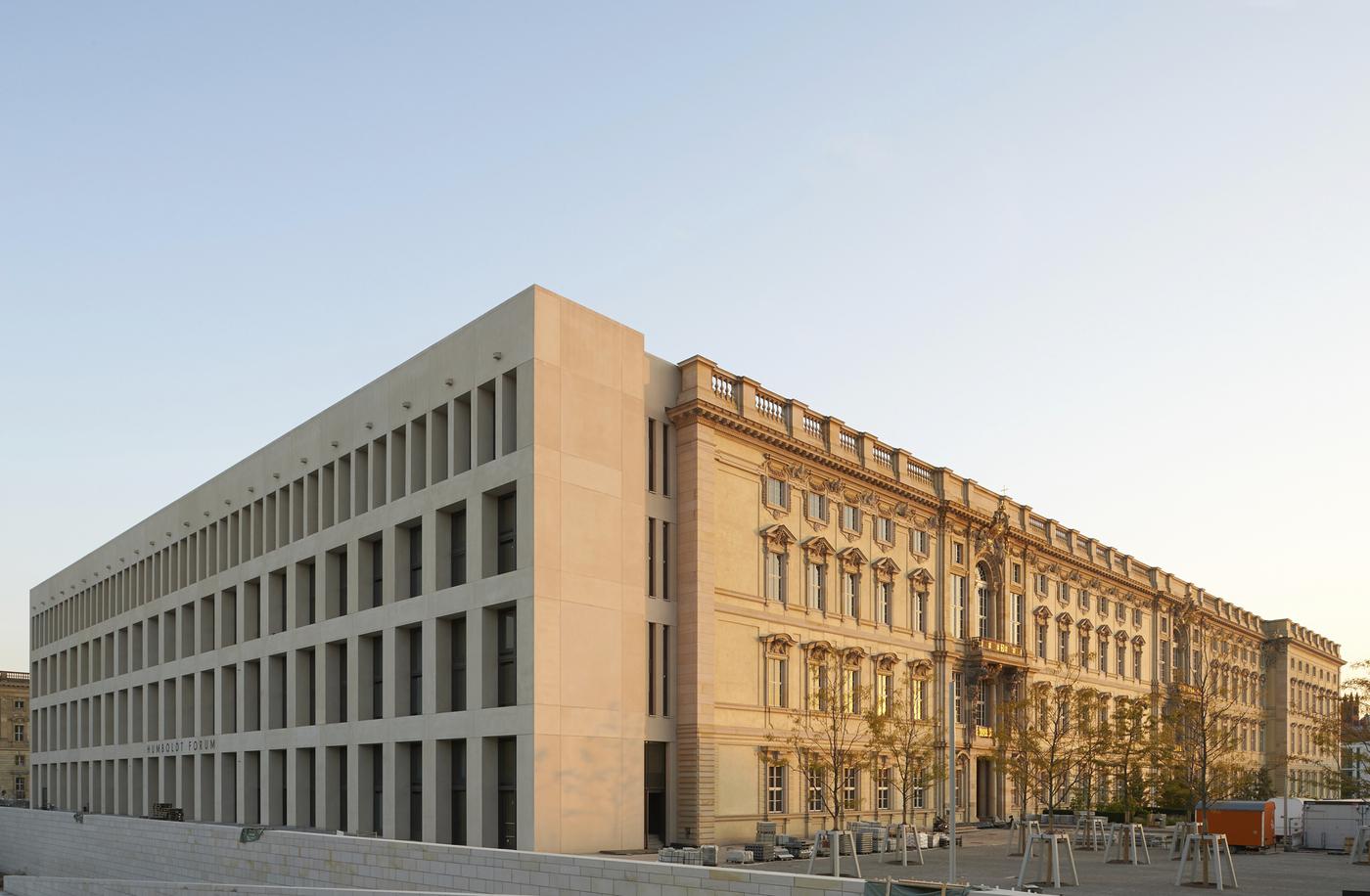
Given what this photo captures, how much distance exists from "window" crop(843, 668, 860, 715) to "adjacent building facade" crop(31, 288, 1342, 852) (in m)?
0.60

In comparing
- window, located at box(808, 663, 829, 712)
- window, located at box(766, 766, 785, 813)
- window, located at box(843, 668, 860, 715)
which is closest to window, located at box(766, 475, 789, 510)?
window, located at box(808, 663, 829, 712)

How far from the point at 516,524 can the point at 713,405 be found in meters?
10.1

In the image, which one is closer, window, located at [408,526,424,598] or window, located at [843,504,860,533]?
window, located at [408,526,424,598]

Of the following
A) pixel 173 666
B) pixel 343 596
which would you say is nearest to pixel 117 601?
pixel 173 666

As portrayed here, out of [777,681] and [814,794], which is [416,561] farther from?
[814,794]

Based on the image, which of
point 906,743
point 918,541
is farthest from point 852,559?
point 906,743

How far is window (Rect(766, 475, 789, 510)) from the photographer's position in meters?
53.0

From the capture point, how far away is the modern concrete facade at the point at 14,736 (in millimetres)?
144250

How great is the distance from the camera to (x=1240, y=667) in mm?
114875

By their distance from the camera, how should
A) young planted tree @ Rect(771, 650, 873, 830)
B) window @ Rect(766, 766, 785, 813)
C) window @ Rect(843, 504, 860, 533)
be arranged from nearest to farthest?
young planted tree @ Rect(771, 650, 873, 830) → window @ Rect(766, 766, 785, 813) → window @ Rect(843, 504, 860, 533)

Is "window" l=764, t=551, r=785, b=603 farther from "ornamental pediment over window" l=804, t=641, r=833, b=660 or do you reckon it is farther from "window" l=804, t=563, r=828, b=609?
"ornamental pediment over window" l=804, t=641, r=833, b=660

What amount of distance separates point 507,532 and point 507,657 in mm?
4386

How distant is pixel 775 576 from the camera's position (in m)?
53.2

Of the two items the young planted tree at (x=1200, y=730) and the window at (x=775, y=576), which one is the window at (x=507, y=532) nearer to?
the window at (x=775, y=576)
